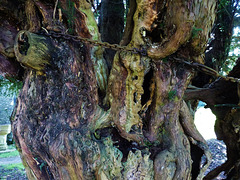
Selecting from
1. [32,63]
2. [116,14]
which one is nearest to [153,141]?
[32,63]

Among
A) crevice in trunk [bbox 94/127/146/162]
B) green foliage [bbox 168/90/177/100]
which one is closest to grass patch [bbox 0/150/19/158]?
crevice in trunk [bbox 94/127/146/162]

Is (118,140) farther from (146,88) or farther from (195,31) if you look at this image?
(195,31)

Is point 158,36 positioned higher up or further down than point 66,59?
higher up

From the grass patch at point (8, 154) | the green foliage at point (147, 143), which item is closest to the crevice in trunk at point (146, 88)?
the green foliage at point (147, 143)

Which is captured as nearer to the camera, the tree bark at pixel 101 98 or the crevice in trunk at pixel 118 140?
the tree bark at pixel 101 98

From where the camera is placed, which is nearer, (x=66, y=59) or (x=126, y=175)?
(x=126, y=175)

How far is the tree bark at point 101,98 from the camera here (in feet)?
5.91

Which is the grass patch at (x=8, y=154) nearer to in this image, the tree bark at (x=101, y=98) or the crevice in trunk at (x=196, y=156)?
the tree bark at (x=101, y=98)

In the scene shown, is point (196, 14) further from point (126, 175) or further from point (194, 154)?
point (194, 154)

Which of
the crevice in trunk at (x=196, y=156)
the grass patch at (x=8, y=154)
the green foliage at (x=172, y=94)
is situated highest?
the green foliage at (x=172, y=94)

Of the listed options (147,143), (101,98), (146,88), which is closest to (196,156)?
(147,143)

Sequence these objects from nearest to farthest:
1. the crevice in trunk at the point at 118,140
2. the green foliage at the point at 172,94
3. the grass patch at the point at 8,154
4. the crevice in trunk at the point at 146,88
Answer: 1. the crevice in trunk at the point at 118,140
2. the green foliage at the point at 172,94
3. the crevice in trunk at the point at 146,88
4. the grass patch at the point at 8,154

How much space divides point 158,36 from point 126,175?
1.33 metres

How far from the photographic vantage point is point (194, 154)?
2631mm
